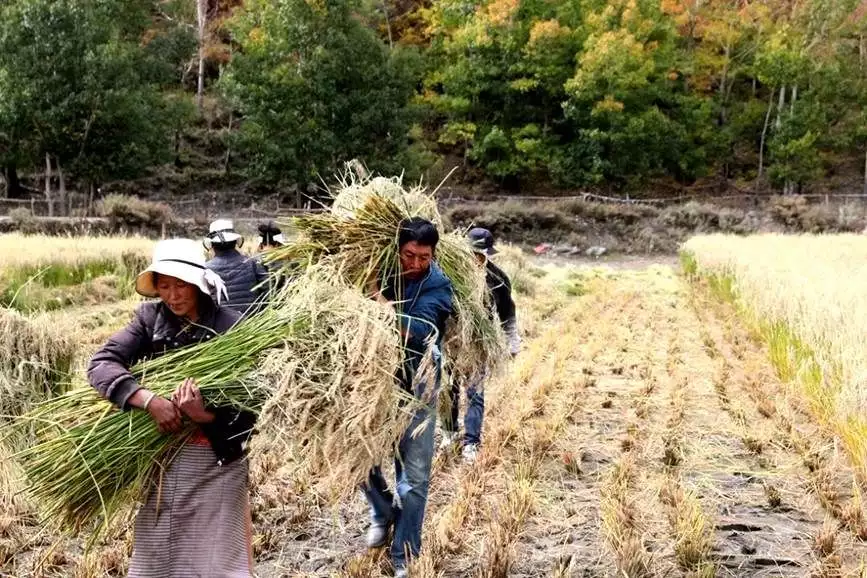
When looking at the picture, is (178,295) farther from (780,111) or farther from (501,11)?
(780,111)

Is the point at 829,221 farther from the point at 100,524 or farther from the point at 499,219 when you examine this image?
the point at 100,524

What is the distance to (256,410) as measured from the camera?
2477mm

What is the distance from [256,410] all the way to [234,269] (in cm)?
172

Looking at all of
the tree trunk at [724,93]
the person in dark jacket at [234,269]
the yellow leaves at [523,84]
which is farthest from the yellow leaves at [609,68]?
the person in dark jacket at [234,269]

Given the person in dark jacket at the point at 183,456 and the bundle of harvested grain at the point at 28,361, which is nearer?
the person in dark jacket at the point at 183,456

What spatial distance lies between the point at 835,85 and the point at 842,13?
10.9ft

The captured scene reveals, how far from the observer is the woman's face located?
2510 millimetres

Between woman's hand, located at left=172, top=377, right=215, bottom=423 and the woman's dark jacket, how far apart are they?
0.05m

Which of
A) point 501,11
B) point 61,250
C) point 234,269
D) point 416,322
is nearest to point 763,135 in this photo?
point 501,11

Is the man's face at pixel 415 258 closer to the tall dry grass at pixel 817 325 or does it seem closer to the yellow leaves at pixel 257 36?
the tall dry grass at pixel 817 325

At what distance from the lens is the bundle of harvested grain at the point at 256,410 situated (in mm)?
2459

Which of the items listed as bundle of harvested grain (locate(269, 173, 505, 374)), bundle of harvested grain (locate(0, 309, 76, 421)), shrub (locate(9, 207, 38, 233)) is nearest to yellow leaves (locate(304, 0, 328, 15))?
shrub (locate(9, 207, 38, 233))

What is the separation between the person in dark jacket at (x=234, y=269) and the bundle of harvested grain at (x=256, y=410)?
1248 millimetres

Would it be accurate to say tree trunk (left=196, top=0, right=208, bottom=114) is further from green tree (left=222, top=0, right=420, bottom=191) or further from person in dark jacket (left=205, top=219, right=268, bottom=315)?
person in dark jacket (left=205, top=219, right=268, bottom=315)
